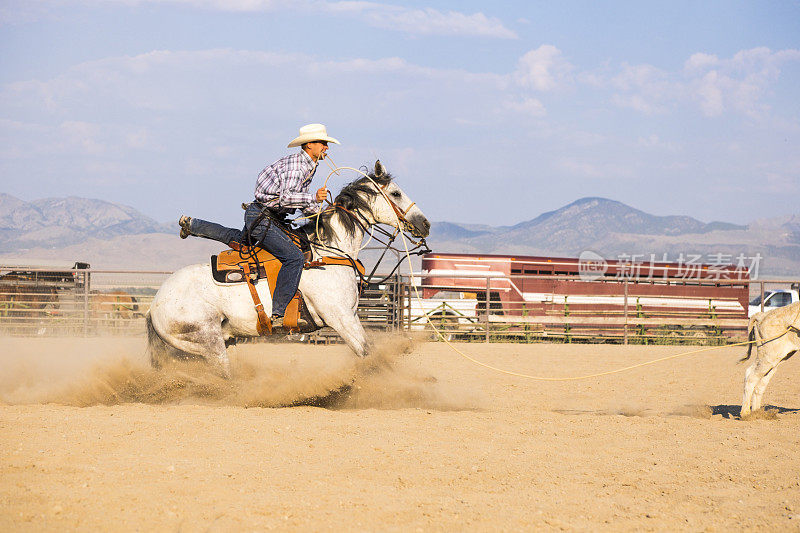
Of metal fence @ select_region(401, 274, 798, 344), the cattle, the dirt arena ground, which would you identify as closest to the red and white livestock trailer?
metal fence @ select_region(401, 274, 798, 344)

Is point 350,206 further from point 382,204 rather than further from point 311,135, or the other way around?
point 311,135

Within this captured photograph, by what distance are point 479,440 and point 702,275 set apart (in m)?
18.5

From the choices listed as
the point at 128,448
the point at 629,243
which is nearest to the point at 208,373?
the point at 128,448

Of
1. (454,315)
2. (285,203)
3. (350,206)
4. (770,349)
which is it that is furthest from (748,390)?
(454,315)

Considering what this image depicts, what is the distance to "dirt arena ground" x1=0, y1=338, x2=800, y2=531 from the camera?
12.0 feet

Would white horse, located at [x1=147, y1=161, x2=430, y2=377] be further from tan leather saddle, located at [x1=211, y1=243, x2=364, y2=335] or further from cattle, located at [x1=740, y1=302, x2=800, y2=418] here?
cattle, located at [x1=740, y1=302, x2=800, y2=418]

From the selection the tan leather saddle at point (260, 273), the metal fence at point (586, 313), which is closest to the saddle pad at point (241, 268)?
the tan leather saddle at point (260, 273)

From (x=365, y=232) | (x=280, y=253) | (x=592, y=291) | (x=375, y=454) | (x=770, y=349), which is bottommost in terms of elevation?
(x=375, y=454)

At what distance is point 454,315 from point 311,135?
11457 mm

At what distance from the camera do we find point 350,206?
7102mm

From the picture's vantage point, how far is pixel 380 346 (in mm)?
→ 7012

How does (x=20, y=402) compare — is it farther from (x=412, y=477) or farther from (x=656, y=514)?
(x=656, y=514)

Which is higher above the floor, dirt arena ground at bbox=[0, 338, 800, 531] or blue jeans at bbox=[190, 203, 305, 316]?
blue jeans at bbox=[190, 203, 305, 316]

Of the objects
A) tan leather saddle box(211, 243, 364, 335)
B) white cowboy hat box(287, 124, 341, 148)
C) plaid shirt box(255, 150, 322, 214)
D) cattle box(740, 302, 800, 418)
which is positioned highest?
white cowboy hat box(287, 124, 341, 148)
